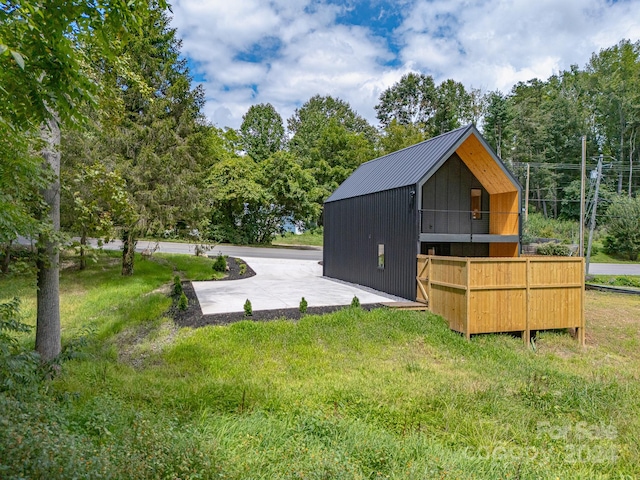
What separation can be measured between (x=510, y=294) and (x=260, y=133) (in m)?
28.3

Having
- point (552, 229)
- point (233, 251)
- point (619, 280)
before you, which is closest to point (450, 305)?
point (619, 280)

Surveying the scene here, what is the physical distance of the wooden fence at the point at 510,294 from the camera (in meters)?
8.67

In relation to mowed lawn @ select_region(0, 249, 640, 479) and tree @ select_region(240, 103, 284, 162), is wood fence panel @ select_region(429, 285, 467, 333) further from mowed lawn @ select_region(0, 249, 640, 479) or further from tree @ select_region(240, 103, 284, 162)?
tree @ select_region(240, 103, 284, 162)

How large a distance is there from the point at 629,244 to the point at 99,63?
3346cm

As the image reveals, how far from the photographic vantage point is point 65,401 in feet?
13.5

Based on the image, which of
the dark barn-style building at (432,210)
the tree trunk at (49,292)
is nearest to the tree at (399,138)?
the dark barn-style building at (432,210)

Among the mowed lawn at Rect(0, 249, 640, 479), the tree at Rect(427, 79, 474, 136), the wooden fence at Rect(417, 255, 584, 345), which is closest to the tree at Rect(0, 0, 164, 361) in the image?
the mowed lawn at Rect(0, 249, 640, 479)

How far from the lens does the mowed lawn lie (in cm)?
309

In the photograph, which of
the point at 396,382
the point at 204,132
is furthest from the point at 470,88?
the point at 396,382

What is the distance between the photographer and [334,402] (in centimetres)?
489

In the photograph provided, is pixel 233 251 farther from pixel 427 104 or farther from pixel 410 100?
pixel 427 104

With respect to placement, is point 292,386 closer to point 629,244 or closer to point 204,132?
point 204,132

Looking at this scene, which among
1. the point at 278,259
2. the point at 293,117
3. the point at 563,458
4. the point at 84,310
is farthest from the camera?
the point at 293,117

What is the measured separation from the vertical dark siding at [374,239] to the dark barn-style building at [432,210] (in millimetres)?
29
